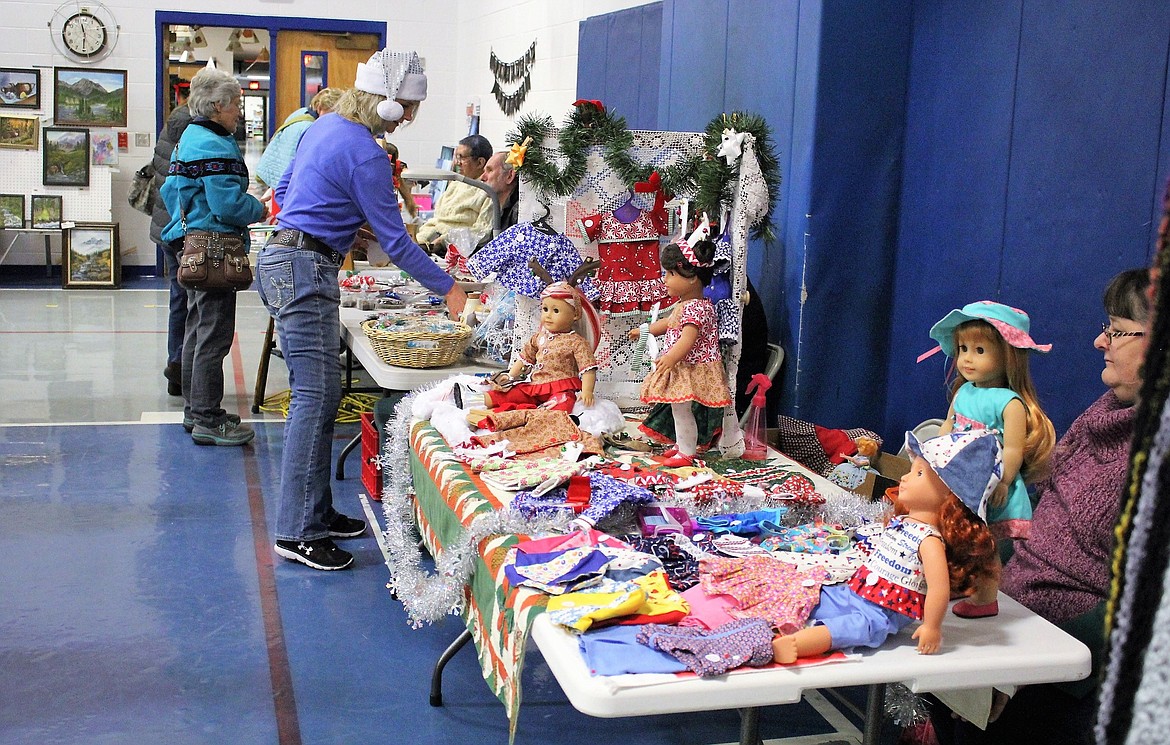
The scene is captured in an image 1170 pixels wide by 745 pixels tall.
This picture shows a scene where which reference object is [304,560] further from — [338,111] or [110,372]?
[110,372]

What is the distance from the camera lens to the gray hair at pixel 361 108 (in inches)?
138

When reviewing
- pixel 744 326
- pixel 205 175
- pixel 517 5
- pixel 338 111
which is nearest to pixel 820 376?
pixel 744 326

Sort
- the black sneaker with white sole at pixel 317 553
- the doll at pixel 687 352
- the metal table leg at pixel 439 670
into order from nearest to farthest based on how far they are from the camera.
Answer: the metal table leg at pixel 439 670
the doll at pixel 687 352
the black sneaker with white sole at pixel 317 553

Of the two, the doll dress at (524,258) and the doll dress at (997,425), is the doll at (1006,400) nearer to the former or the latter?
the doll dress at (997,425)

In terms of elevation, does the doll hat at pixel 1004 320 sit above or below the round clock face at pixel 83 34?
below

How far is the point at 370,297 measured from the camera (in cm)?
538

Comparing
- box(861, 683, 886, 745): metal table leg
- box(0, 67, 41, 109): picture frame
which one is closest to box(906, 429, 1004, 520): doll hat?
box(861, 683, 886, 745): metal table leg

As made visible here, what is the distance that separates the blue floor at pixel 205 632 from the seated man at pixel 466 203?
5.33 ft

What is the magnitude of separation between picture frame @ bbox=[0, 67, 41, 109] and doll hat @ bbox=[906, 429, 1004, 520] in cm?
1066

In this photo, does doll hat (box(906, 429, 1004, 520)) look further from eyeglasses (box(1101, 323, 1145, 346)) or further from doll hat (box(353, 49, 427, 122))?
doll hat (box(353, 49, 427, 122))

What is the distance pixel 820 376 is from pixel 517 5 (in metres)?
6.03

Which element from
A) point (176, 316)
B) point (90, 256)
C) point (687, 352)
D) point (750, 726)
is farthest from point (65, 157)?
point (750, 726)

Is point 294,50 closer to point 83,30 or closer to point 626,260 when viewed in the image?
point 83,30

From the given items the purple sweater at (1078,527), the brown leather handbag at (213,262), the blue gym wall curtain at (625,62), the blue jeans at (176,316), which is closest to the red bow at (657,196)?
the purple sweater at (1078,527)
